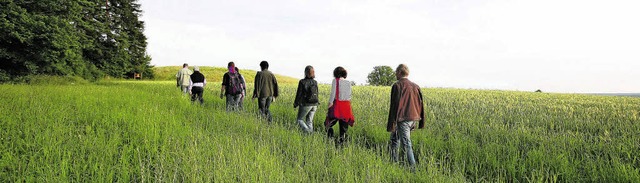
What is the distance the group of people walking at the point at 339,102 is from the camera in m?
6.06

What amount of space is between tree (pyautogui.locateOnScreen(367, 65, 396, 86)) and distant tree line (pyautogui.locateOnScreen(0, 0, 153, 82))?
213 feet

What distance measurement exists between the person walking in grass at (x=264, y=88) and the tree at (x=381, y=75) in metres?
86.2

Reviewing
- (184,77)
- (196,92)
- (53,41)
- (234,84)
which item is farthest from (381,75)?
(234,84)

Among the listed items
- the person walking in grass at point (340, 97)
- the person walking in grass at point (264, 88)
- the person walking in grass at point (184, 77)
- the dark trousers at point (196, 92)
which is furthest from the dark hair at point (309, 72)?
the person walking in grass at point (184, 77)

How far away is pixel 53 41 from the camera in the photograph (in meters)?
29.0

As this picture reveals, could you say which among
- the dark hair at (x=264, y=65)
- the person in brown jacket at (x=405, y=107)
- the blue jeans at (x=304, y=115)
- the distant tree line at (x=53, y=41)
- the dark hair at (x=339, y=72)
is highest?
the distant tree line at (x=53, y=41)

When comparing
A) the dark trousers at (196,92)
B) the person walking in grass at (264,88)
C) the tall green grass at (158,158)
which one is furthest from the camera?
the dark trousers at (196,92)

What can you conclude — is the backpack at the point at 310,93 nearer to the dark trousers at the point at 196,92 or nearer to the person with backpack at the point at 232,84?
the person with backpack at the point at 232,84

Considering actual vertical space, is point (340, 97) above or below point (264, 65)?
below

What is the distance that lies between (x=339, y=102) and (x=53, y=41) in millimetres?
30121

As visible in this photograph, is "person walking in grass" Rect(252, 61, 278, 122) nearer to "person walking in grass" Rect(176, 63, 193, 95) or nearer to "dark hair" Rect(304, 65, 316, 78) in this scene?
"dark hair" Rect(304, 65, 316, 78)

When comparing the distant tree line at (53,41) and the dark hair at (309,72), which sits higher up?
the distant tree line at (53,41)

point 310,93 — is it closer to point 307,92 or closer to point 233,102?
point 307,92

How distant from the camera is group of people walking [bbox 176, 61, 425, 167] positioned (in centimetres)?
606
